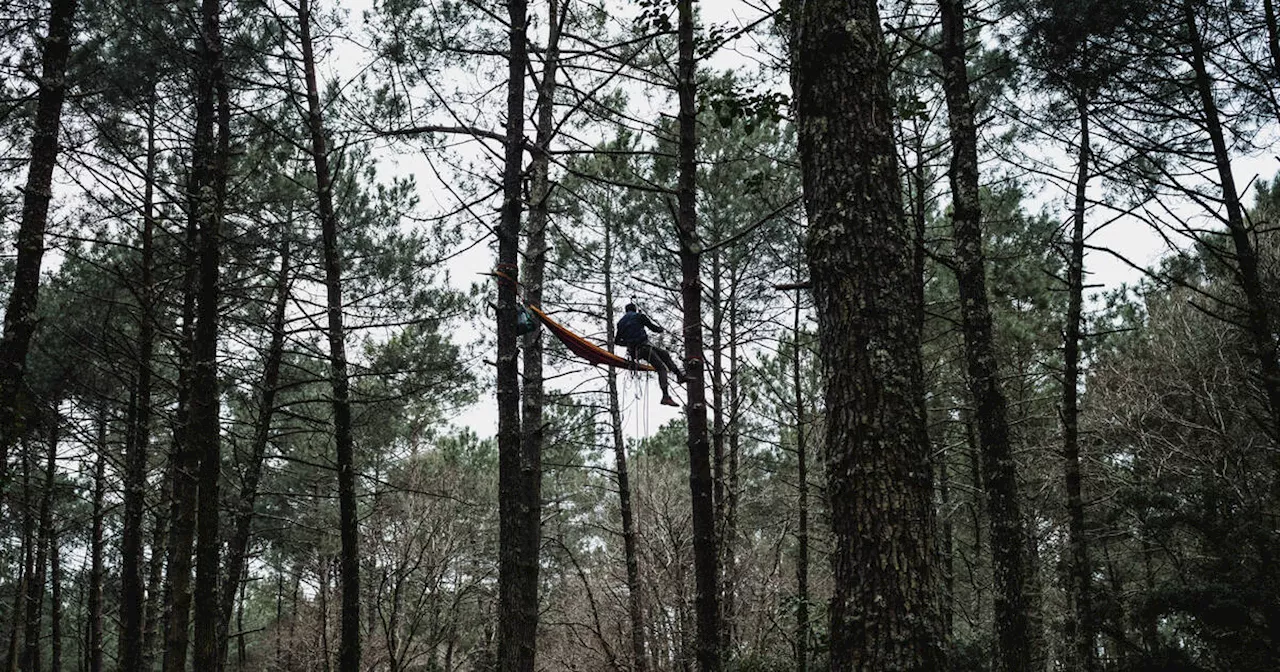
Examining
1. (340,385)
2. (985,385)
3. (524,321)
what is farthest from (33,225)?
(985,385)

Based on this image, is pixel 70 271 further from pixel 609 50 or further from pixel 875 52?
pixel 875 52

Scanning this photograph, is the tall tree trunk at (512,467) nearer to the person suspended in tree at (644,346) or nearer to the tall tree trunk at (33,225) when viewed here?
the person suspended in tree at (644,346)

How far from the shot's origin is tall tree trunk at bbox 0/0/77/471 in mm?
5230

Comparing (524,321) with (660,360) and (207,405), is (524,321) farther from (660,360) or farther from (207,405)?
(207,405)

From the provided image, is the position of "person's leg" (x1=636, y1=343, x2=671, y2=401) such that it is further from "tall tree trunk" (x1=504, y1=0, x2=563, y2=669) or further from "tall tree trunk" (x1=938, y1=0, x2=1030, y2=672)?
"tall tree trunk" (x1=938, y1=0, x2=1030, y2=672)

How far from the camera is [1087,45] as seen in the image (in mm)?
7250

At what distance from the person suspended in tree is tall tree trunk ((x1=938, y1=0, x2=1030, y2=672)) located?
7.82 ft

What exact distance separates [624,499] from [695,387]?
7367 millimetres

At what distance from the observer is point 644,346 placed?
713 centimetres

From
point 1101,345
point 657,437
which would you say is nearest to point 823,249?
point 1101,345

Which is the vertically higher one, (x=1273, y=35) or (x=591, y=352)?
(x=1273, y=35)

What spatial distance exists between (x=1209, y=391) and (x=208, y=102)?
45.3ft

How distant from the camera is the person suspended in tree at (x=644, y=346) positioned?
22.5 feet

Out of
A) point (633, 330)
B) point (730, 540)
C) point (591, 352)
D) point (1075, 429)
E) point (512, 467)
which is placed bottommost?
point (730, 540)
